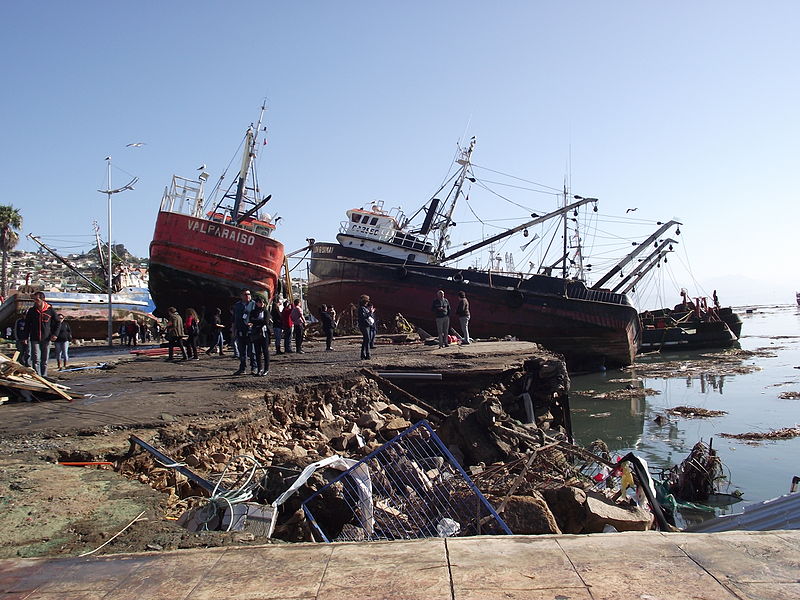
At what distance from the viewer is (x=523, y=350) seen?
49.0ft

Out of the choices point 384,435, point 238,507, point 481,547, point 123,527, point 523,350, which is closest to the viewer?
point 481,547

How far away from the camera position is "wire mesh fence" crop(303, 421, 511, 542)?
182 inches

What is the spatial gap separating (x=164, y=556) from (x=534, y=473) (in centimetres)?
437

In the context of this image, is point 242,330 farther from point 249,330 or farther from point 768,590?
point 768,590

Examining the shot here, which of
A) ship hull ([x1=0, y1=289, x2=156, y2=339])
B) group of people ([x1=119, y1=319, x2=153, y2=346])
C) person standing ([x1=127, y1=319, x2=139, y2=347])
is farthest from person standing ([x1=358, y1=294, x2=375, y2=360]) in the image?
ship hull ([x1=0, y1=289, x2=156, y2=339])

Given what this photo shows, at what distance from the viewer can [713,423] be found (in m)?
15.2

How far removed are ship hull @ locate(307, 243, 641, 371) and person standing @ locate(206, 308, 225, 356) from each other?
8138mm

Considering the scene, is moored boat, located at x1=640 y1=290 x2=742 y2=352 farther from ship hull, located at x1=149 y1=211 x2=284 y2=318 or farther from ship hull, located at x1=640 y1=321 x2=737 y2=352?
ship hull, located at x1=149 y1=211 x2=284 y2=318

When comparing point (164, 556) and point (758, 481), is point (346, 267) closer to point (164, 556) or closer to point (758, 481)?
point (758, 481)

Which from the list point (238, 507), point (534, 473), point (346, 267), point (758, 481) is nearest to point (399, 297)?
Result: point (346, 267)

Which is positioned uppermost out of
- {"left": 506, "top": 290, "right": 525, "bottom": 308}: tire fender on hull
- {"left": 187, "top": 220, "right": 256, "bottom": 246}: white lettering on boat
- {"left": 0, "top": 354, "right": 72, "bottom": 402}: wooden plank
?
{"left": 187, "top": 220, "right": 256, "bottom": 246}: white lettering on boat

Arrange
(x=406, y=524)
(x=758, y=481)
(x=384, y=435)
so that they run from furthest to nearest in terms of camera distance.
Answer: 1. (x=758, y=481)
2. (x=384, y=435)
3. (x=406, y=524)

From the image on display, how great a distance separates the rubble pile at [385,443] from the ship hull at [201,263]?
10290 mm

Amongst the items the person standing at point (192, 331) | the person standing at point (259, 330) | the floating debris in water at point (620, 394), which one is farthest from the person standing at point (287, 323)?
the floating debris in water at point (620, 394)
